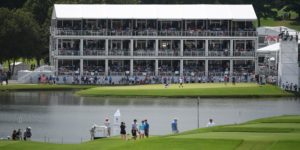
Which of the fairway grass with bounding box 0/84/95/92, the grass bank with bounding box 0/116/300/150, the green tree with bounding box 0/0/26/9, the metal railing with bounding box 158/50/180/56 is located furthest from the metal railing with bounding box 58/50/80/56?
the grass bank with bounding box 0/116/300/150

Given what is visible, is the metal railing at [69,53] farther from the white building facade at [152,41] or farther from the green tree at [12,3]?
the green tree at [12,3]

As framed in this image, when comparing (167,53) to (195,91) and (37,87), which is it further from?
(195,91)

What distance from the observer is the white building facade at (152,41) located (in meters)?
148

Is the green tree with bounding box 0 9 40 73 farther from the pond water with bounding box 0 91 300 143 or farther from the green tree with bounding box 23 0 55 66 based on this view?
the pond water with bounding box 0 91 300 143

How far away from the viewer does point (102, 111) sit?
10069 cm

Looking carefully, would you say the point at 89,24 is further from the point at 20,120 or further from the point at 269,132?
the point at 269,132

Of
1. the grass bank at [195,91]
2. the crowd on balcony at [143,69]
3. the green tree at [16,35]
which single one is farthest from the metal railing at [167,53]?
the grass bank at [195,91]

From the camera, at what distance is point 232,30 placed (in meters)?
151

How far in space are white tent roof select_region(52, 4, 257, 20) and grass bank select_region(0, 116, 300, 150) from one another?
7876 cm

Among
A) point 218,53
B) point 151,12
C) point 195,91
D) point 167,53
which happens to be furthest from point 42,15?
point 195,91

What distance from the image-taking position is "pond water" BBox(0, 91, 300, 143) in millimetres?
82125

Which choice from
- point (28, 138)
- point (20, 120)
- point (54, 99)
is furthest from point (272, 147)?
point (54, 99)

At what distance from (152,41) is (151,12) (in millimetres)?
4027

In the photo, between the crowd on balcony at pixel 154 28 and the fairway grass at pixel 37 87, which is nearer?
the fairway grass at pixel 37 87
